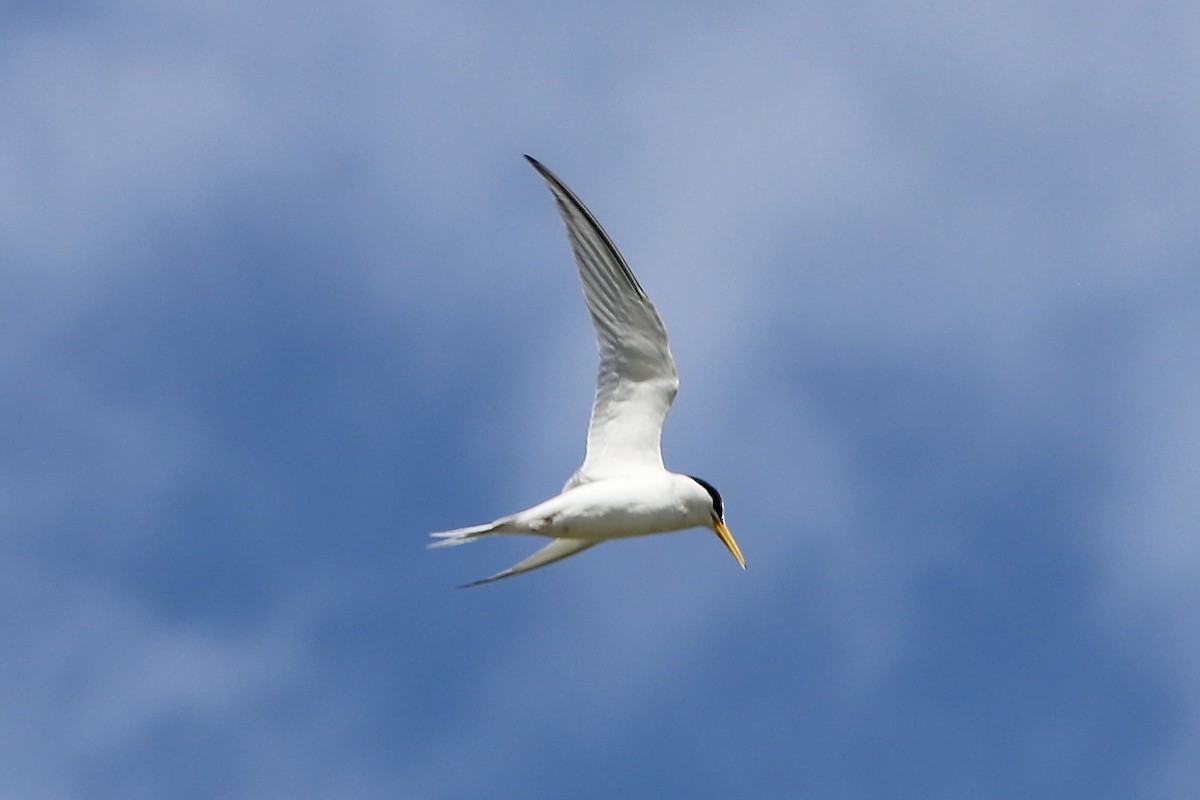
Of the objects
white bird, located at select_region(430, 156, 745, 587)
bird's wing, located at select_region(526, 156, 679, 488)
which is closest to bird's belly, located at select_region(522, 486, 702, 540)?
white bird, located at select_region(430, 156, 745, 587)

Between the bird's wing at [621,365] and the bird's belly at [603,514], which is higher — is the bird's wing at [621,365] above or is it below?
above

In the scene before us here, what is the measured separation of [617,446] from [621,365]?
0.59 metres

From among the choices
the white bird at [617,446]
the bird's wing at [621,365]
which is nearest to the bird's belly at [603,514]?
the white bird at [617,446]

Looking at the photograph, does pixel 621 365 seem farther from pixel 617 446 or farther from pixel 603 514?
pixel 603 514

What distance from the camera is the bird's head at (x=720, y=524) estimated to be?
48.8ft

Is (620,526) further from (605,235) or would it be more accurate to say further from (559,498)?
(605,235)

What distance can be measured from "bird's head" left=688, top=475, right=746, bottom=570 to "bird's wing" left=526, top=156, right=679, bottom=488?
46 cm

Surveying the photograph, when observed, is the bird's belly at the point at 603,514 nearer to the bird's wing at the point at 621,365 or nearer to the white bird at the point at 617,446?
the white bird at the point at 617,446

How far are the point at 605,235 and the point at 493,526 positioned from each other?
2099 millimetres

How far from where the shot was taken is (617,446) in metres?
14.8

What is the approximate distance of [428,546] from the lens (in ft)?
44.7

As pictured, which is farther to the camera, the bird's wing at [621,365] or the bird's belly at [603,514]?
the bird's wing at [621,365]

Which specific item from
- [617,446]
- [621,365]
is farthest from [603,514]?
[621,365]

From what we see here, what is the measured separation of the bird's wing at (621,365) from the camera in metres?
14.2
